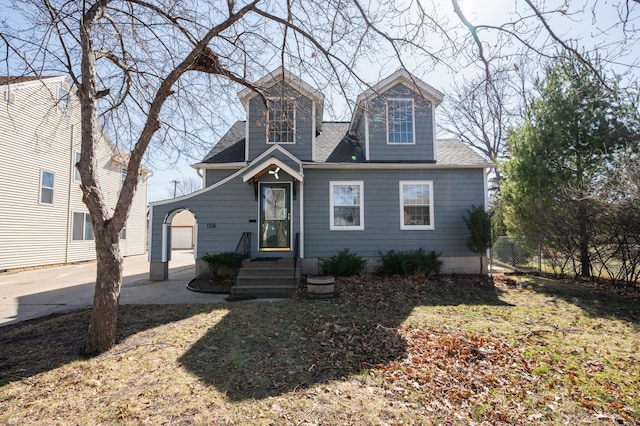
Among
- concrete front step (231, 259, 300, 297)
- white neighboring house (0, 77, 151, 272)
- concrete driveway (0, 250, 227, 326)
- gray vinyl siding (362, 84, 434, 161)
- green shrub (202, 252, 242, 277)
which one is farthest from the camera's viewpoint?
white neighboring house (0, 77, 151, 272)

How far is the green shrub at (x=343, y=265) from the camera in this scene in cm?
915

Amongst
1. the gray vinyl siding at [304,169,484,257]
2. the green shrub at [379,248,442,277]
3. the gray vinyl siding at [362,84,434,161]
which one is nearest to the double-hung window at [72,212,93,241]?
the gray vinyl siding at [304,169,484,257]

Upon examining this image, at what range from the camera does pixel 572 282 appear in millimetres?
9555

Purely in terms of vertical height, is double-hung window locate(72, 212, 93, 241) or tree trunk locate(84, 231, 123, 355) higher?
double-hung window locate(72, 212, 93, 241)

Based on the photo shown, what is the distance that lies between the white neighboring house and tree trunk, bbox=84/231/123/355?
7.87m

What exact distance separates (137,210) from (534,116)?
2235 cm

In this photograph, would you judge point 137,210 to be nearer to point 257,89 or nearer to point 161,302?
point 161,302

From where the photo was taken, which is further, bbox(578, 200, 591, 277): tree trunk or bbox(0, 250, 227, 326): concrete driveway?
bbox(578, 200, 591, 277): tree trunk

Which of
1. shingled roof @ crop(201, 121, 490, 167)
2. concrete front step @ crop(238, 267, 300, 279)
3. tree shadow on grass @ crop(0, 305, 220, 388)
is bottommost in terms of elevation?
tree shadow on grass @ crop(0, 305, 220, 388)

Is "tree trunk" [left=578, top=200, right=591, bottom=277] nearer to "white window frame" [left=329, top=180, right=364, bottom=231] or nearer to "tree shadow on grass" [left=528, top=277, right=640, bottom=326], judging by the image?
"tree shadow on grass" [left=528, top=277, right=640, bottom=326]

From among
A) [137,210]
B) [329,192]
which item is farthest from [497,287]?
[137,210]

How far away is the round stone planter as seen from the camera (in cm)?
718

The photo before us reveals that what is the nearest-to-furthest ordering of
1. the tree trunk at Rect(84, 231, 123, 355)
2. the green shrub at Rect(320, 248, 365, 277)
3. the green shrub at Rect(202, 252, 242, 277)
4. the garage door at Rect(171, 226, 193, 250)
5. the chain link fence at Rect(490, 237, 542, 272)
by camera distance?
the tree trunk at Rect(84, 231, 123, 355) → the green shrub at Rect(202, 252, 242, 277) → the green shrub at Rect(320, 248, 365, 277) → the chain link fence at Rect(490, 237, 542, 272) → the garage door at Rect(171, 226, 193, 250)

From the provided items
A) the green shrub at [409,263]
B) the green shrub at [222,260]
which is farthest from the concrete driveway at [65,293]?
the green shrub at [409,263]
